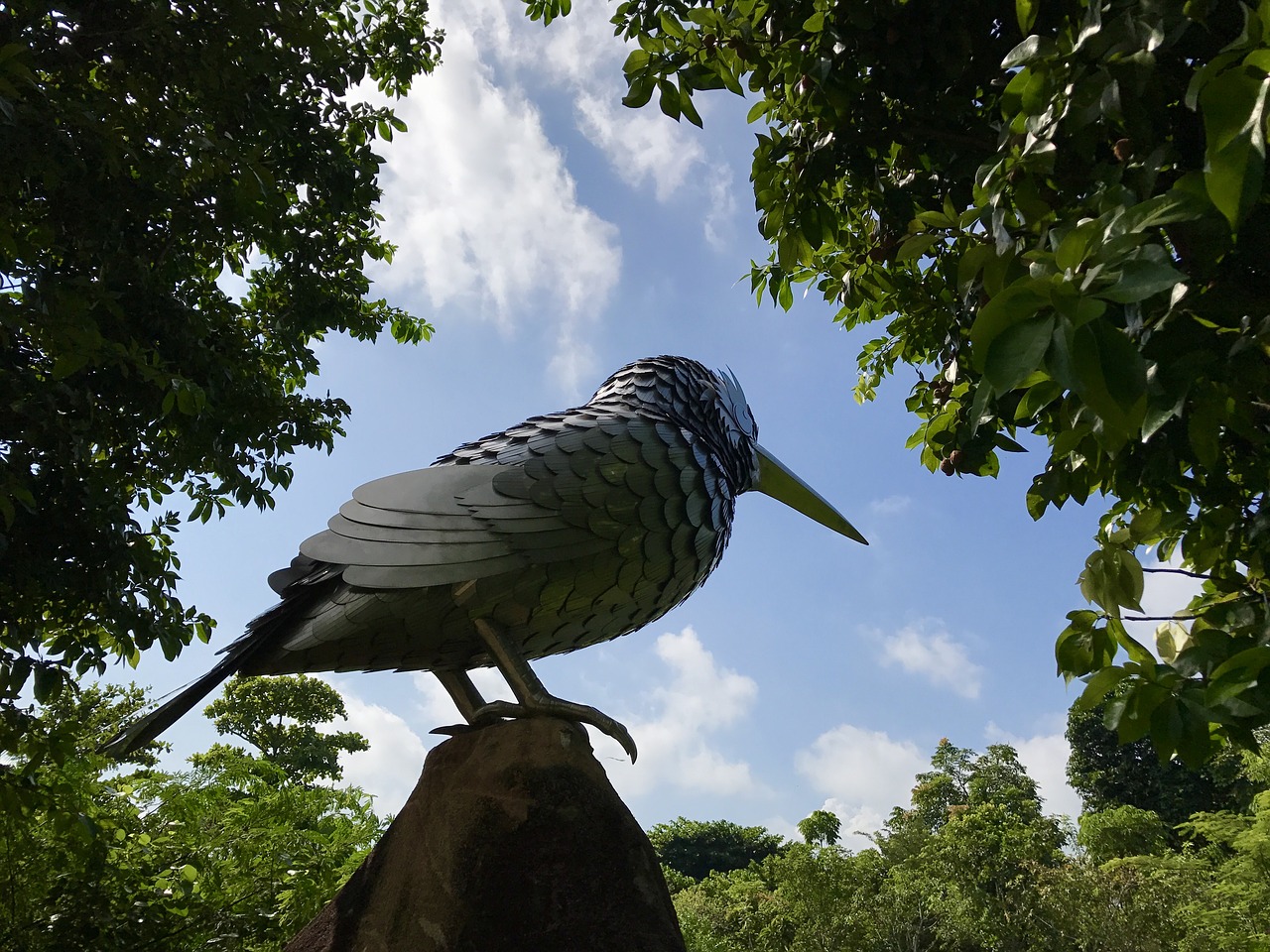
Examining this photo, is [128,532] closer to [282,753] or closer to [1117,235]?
[1117,235]

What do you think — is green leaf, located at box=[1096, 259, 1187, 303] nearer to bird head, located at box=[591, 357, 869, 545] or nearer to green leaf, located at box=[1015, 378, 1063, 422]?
green leaf, located at box=[1015, 378, 1063, 422]

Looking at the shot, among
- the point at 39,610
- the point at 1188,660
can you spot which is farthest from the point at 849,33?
the point at 39,610

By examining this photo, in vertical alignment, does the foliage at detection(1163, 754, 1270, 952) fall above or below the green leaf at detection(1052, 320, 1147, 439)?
above

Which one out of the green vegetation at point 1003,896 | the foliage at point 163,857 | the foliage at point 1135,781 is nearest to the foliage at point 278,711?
the green vegetation at point 1003,896

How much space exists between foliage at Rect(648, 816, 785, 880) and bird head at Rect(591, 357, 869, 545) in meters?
29.5

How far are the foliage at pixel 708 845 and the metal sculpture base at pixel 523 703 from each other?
30.4 m

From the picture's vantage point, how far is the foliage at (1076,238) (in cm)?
102

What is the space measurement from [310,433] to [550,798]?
3963mm

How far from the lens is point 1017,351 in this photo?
100cm

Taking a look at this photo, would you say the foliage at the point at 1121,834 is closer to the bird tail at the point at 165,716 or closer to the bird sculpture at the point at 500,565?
the bird sculpture at the point at 500,565

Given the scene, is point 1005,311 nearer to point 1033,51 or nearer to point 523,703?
point 1033,51

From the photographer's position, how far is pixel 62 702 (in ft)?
21.8

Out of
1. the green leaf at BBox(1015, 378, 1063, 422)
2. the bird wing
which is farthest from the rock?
the green leaf at BBox(1015, 378, 1063, 422)

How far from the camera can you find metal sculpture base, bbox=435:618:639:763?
300 centimetres
